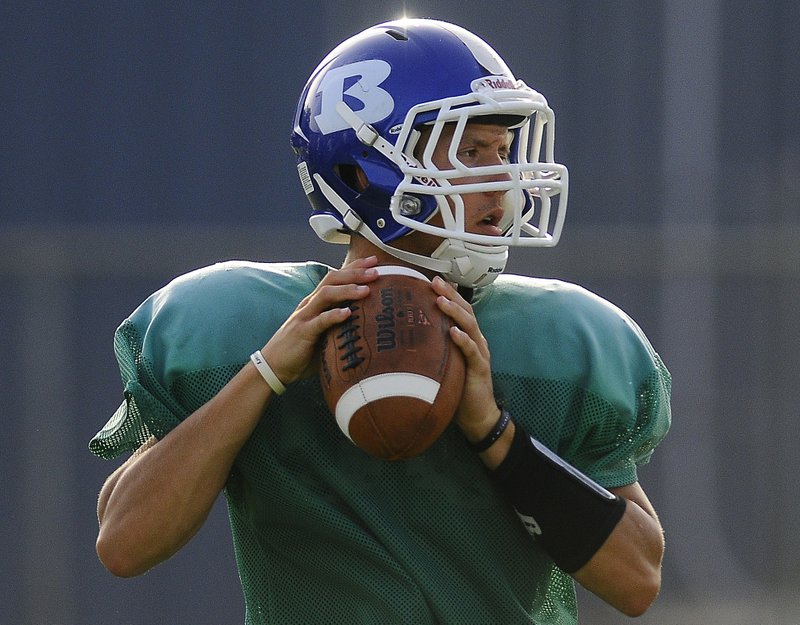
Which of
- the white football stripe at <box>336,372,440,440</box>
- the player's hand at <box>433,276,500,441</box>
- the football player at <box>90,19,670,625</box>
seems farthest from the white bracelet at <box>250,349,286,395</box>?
the player's hand at <box>433,276,500,441</box>

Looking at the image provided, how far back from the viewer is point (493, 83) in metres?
2.27

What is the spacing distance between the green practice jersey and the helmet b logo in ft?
0.93

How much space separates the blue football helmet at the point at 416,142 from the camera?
7.18ft

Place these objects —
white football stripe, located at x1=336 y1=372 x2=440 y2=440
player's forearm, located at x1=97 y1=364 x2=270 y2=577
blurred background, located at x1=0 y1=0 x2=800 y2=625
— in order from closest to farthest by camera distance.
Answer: white football stripe, located at x1=336 y1=372 x2=440 y2=440, player's forearm, located at x1=97 y1=364 x2=270 y2=577, blurred background, located at x1=0 y1=0 x2=800 y2=625

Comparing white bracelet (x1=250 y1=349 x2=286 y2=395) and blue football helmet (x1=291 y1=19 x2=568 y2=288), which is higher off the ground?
blue football helmet (x1=291 y1=19 x2=568 y2=288)

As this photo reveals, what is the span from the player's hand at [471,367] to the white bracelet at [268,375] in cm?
26

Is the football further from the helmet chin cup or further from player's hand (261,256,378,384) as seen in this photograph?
the helmet chin cup

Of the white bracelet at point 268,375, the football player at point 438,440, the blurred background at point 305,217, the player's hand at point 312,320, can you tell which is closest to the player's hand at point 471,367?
the football player at point 438,440

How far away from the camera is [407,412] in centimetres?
204

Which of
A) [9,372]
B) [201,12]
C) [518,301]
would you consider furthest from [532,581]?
[201,12]

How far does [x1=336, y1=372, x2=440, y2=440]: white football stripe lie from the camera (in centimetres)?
203

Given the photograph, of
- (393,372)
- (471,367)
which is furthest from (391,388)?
(471,367)

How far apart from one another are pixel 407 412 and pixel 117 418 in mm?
541

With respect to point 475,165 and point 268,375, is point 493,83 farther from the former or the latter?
point 268,375
